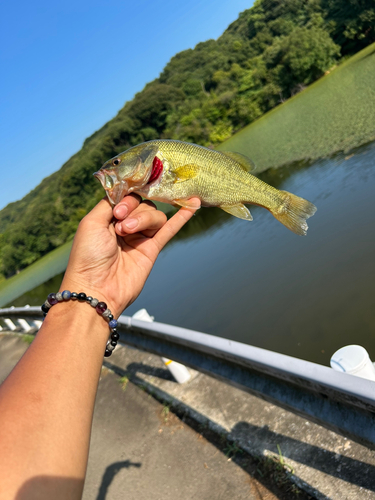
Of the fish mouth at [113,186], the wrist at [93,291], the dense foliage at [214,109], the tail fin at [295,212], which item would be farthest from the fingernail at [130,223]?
the dense foliage at [214,109]

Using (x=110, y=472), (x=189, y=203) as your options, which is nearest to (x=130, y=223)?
(x=189, y=203)

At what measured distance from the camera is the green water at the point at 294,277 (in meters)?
8.06

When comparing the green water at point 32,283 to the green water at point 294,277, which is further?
the green water at point 32,283

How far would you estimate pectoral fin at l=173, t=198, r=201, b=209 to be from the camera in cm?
290

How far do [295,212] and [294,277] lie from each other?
7.79 meters

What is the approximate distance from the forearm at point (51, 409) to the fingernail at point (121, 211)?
0.89 metres

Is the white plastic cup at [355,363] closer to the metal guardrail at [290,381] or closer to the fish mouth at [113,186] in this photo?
the metal guardrail at [290,381]

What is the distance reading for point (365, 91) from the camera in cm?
2755

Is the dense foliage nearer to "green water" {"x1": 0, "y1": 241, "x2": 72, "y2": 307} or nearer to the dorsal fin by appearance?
"green water" {"x1": 0, "y1": 241, "x2": 72, "y2": 307}

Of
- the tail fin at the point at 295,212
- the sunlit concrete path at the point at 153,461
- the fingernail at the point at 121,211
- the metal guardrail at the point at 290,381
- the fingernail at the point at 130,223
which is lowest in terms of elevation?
the sunlit concrete path at the point at 153,461

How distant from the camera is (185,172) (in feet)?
9.46

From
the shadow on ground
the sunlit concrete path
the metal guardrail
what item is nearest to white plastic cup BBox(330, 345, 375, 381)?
the metal guardrail

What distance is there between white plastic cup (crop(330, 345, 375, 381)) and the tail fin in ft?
3.27

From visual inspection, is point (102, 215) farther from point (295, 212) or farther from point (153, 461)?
point (153, 461)
